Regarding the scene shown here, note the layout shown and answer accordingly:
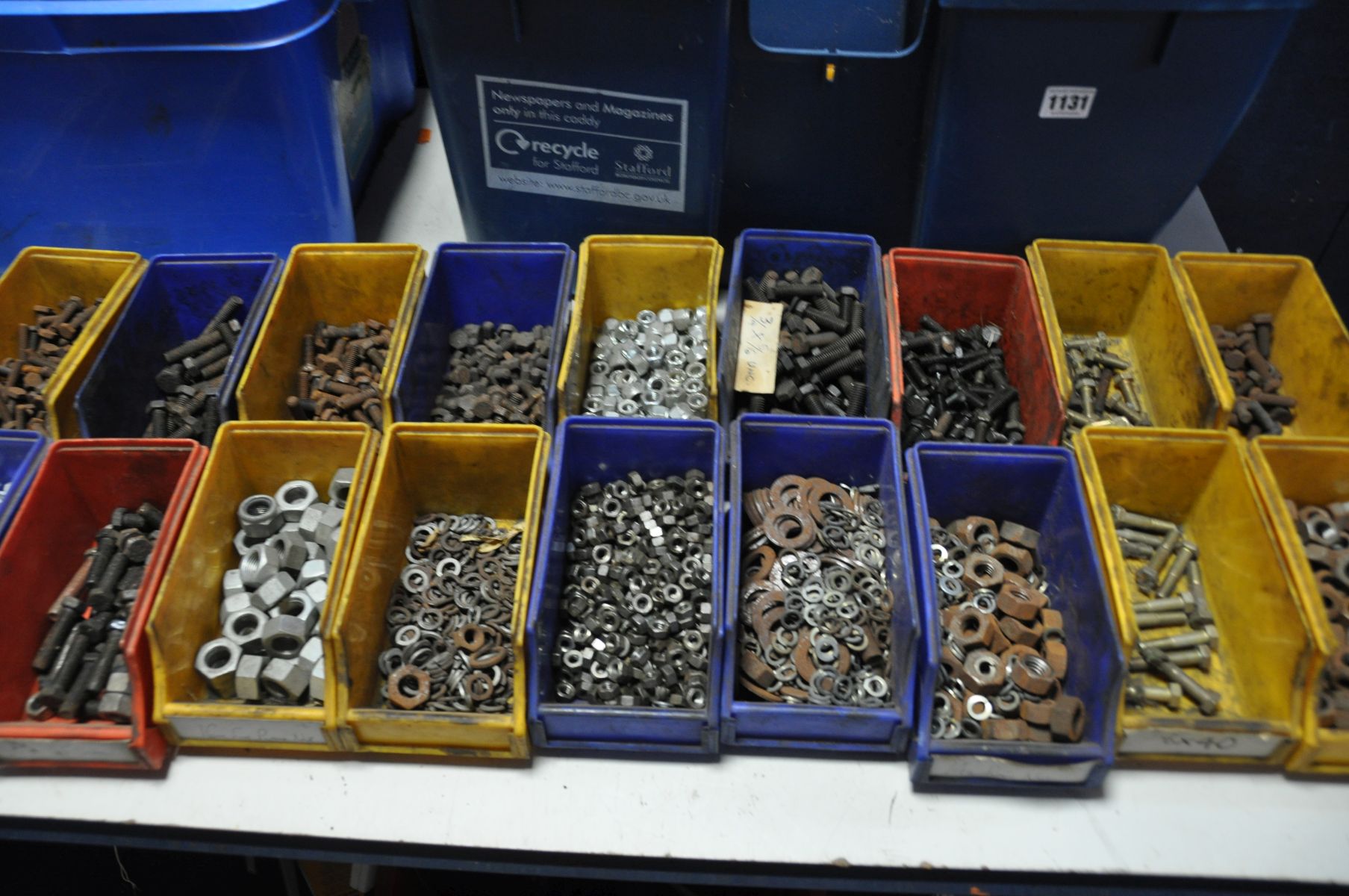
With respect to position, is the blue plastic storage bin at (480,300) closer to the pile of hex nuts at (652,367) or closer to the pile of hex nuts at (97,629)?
the pile of hex nuts at (652,367)

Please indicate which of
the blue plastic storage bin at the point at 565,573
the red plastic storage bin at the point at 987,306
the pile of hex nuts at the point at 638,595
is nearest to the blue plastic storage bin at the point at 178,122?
the blue plastic storage bin at the point at 565,573

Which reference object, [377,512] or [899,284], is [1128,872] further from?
[377,512]

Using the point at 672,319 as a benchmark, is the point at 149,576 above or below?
below

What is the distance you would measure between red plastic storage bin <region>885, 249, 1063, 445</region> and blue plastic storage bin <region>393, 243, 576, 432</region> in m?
0.65

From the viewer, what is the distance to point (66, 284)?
75.2 inches

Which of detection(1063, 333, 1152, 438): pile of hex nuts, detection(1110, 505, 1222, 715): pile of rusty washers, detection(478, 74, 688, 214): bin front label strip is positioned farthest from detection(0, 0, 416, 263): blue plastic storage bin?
detection(1110, 505, 1222, 715): pile of rusty washers

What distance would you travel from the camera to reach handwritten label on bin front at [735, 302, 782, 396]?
1744 millimetres

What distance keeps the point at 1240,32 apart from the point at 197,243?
199 cm

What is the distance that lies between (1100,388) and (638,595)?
1.03m

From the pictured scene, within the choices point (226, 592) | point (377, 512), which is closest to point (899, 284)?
point (377, 512)

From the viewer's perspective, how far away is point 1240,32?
1524 millimetres

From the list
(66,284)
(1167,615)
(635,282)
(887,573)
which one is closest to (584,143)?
(635,282)

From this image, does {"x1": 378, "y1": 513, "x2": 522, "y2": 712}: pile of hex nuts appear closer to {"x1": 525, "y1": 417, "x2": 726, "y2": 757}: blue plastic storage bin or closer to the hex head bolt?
{"x1": 525, "y1": 417, "x2": 726, "y2": 757}: blue plastic storage bin

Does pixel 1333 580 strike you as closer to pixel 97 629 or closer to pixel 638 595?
pixel 638 595
